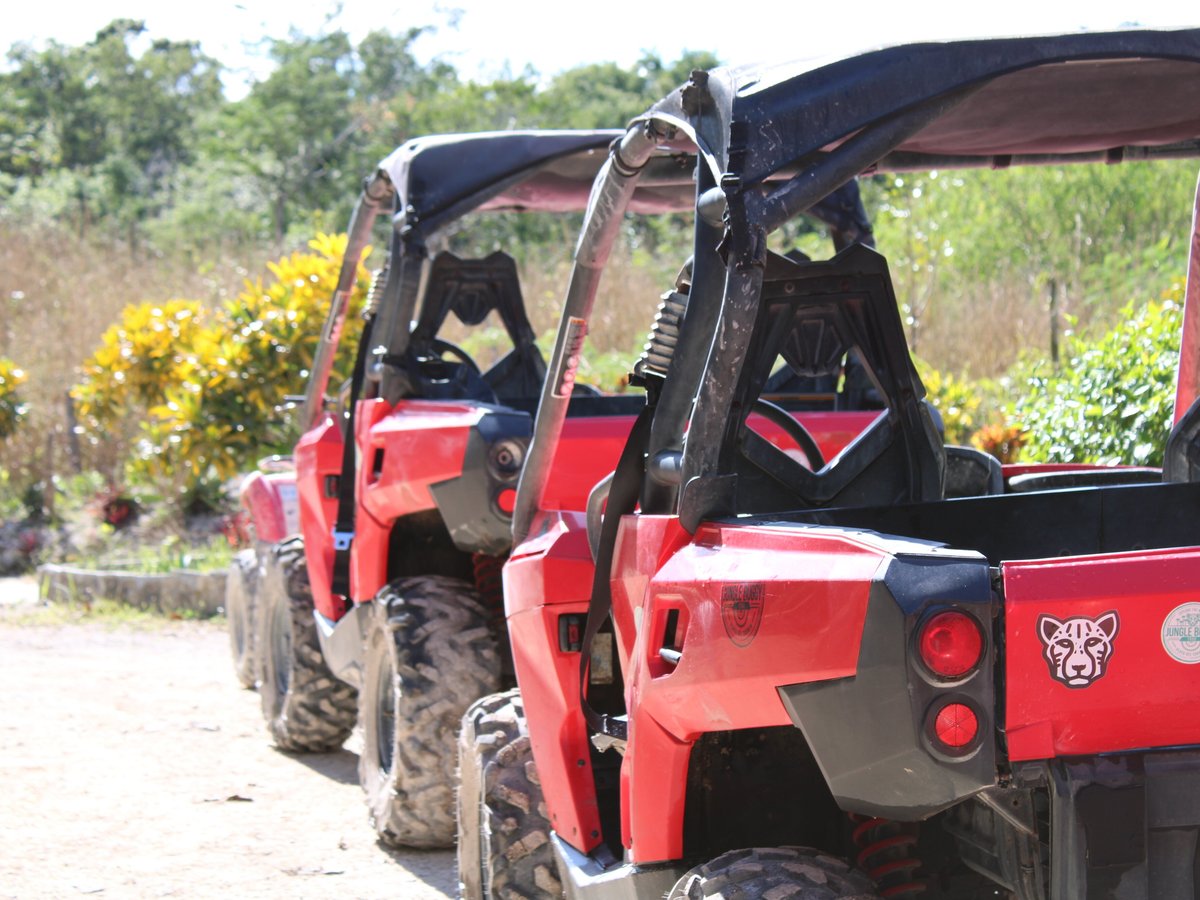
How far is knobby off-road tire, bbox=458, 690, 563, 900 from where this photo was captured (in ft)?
14.0

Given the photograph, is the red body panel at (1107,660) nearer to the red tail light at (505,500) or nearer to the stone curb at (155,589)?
the red tail light at (505,500)

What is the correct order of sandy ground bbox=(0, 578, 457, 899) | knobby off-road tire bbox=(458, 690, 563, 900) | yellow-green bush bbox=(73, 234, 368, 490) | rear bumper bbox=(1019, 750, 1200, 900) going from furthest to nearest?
yellow-green bush bbox=(73, 234, 368, 490), sandy ground bbox=(0, 578, 457, 899), knobby off-road tire bbox=(458, 690, 563, 900), rear bumper bbox=(1019, 750, 1200, 900)

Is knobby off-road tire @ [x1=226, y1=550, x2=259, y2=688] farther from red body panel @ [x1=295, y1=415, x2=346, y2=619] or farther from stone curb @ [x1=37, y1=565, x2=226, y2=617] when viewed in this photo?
stone curb @ [x1=37, y1=565, x2=226, y2=617]

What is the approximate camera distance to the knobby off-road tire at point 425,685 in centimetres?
571

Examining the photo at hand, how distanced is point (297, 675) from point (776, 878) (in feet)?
16.2

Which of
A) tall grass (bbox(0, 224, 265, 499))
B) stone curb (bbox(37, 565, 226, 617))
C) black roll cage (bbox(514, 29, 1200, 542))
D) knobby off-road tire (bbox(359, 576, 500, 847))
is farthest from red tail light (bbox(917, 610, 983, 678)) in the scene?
tall grass (bbox(0, 224, 265, 499))

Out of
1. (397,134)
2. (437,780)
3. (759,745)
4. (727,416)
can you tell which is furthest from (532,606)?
(397,134)

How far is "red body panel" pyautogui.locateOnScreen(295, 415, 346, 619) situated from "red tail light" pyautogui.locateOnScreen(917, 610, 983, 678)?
4.76 m

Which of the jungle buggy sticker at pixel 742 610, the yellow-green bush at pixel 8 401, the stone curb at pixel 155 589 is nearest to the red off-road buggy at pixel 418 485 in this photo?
the jungle buggy sticker at pixel 742 610

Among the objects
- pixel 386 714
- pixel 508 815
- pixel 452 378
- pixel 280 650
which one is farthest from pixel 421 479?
pixel 280 650

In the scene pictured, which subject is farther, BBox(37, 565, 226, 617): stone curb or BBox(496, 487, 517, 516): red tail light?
BBox(37, 565, 226, 617): stone curb

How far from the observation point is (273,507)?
8711mm

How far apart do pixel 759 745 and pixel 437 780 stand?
236cm

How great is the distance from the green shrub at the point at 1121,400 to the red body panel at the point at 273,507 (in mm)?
3702
